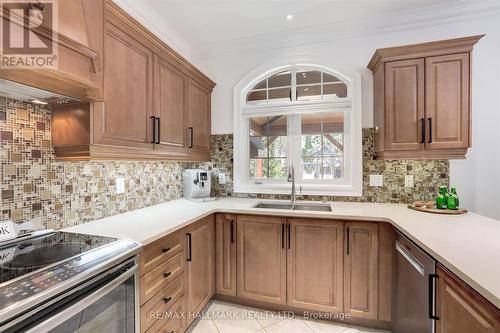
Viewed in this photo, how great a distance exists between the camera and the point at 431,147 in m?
1.97

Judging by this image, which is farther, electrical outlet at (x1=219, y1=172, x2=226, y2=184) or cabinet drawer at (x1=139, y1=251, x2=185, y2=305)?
electrical outlet at (x1=219, y1=172, x2=226, y2=184)

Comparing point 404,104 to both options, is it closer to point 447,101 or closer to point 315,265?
point 447,101

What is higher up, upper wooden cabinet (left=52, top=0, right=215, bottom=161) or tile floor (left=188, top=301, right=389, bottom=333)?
upper wooden cabinet (left=52, top=0, right=215, bottom=161)

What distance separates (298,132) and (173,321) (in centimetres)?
207

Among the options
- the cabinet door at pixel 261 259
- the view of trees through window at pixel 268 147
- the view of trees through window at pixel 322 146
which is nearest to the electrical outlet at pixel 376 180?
the view of trees through window at pixel 322 146

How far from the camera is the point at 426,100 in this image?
78.1 inches

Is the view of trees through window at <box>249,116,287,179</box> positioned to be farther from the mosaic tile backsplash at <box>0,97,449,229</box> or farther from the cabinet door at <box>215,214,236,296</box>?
the cabinet door at <box>215,214,236,296</box>

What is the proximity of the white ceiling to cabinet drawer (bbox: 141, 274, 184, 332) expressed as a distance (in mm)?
2228

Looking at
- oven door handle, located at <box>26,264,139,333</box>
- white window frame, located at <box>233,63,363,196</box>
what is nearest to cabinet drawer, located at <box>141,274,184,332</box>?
oven door handle, located at <box>26,264,139,333</box>

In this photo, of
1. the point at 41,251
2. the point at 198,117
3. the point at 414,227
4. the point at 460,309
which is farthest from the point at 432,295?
the point at 198,117

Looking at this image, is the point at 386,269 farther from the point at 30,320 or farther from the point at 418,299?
the point at 30,320

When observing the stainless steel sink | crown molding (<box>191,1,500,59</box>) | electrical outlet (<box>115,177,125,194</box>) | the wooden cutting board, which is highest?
crown molding (<box>191,1,500,59</box>)

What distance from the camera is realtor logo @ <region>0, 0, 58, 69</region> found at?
896 millimetres

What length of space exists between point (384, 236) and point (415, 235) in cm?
48
